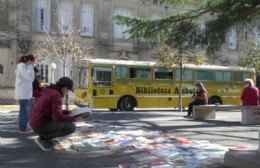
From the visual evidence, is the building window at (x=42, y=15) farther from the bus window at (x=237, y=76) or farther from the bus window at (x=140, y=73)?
the bus window at (x=237, y=76)

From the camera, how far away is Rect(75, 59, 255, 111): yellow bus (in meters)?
23.5

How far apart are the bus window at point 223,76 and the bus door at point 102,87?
24.8ft

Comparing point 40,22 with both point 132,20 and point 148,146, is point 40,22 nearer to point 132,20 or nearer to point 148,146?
point 132,20

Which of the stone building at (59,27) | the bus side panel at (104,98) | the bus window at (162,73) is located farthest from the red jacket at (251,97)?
the stone building at (59,27)

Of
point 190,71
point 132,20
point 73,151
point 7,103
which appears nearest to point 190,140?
point 73,151

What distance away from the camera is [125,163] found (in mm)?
7043

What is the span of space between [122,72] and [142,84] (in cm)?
135

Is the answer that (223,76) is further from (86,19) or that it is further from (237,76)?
(86,19)

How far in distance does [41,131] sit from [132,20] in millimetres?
4932

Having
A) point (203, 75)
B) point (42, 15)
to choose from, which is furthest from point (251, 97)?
Result: point (42, 15)

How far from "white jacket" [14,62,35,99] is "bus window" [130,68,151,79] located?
575 inches

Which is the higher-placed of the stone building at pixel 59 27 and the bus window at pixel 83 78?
the stone building at pixel 59 27

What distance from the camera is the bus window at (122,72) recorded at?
24.1 metres

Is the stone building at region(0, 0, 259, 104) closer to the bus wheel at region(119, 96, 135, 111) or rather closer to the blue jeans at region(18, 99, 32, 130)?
the bus wheel at region(119, 96, 135, 111)
